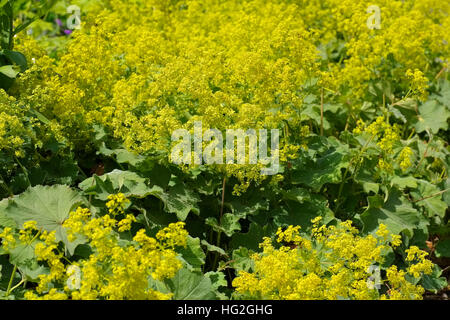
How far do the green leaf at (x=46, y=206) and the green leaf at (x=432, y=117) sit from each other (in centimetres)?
294

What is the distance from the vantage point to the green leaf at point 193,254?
3295 mm

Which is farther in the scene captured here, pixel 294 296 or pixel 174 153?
pixel 174 153

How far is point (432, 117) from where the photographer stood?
5004 millimetres

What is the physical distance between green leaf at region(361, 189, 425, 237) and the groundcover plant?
11mm

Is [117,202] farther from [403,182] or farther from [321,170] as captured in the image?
[403,182]

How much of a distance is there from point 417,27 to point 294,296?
Result: 321 centimetres

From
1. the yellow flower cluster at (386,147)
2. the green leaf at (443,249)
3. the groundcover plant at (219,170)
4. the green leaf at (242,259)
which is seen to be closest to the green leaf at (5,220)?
the groundcover plant at (219,170)

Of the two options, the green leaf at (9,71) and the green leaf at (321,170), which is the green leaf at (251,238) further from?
the green leaf at (9,71)

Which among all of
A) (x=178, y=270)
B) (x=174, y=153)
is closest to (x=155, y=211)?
(x=174, y=153)

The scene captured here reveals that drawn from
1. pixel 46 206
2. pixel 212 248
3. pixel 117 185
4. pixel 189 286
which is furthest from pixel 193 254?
pixel 46 206

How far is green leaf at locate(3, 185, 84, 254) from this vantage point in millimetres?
3156

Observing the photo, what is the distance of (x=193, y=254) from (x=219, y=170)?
0.52 metres

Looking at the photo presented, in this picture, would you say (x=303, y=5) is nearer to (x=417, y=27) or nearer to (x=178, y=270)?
(x=417, y=27)

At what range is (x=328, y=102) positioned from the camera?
496 cm
